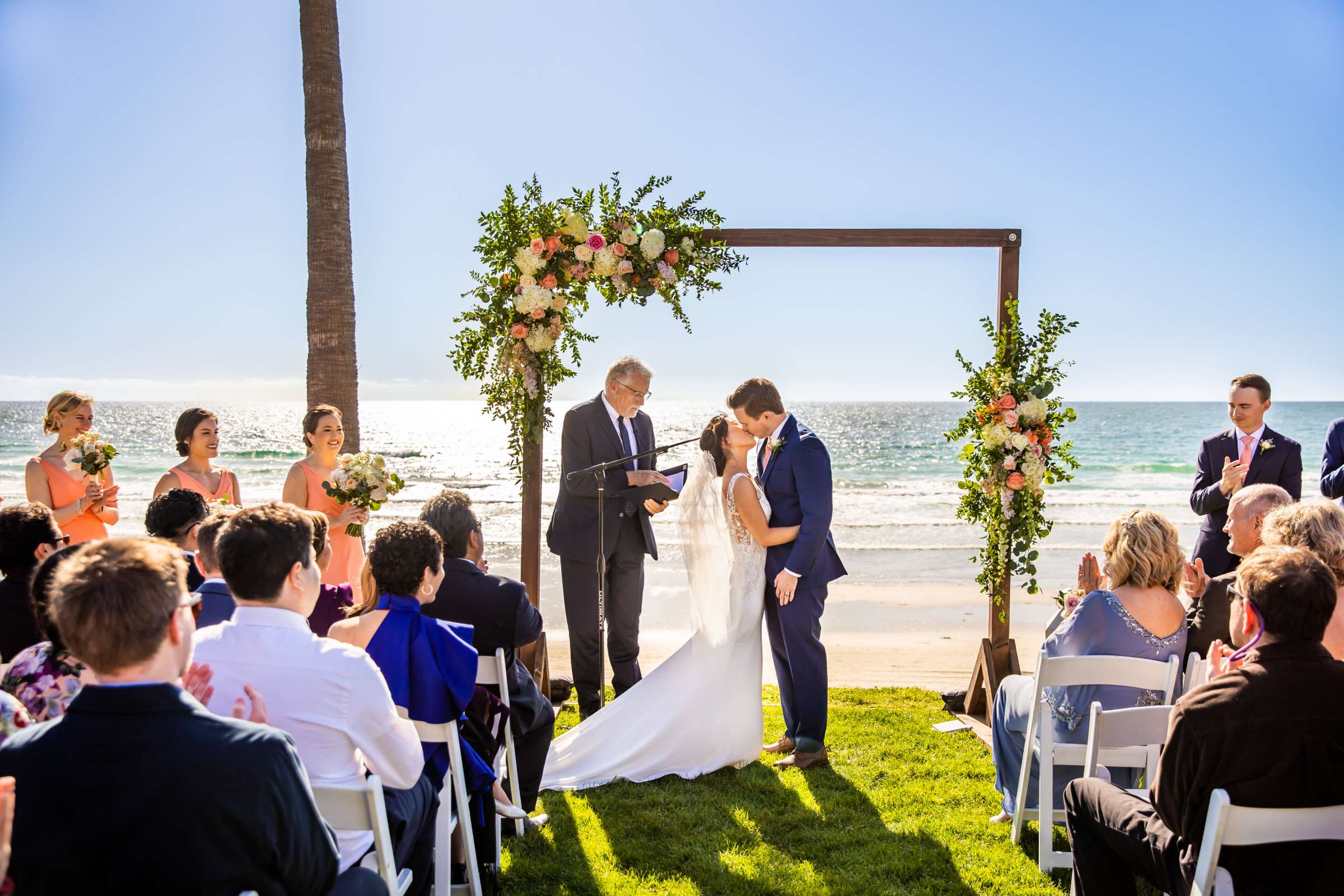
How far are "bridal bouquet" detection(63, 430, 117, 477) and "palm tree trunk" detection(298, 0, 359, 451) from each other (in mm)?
1267

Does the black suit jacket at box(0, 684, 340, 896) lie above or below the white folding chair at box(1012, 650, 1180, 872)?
above

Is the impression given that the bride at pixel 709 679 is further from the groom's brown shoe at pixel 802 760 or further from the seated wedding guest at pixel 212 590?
the seated wedding guest at pixel 212 590

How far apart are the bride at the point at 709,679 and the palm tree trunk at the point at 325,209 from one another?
107 inches

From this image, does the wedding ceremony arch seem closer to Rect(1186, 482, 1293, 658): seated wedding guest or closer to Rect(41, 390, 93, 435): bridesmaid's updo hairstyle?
Rect(1186, 482, 1293, 658): seated wedding guest

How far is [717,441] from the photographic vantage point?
4.84 meters

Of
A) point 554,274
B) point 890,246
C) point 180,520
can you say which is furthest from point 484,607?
point 890,246

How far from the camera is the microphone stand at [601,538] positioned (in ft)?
16.7

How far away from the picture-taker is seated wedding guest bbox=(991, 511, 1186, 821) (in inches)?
135

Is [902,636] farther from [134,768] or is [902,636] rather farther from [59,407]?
[134,768]

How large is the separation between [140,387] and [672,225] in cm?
4341

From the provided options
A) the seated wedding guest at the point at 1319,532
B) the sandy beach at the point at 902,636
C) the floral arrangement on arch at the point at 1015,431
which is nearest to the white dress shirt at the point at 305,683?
the seated wedding guest at the point at 1319,532

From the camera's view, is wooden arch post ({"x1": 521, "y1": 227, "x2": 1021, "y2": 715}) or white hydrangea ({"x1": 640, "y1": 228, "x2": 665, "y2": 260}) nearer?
white hydrangea ({"x1": 640, "y1": 228, "x2": 665, "y2": 260})

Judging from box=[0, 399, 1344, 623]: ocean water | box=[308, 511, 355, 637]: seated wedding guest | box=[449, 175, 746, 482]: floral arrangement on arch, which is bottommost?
box=[0, 399, 1344, 623]: ocean water

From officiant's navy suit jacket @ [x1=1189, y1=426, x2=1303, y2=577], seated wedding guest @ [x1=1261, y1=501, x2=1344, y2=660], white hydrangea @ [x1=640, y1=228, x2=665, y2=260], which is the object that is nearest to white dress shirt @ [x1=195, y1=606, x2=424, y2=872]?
seated wedding guest @ [x1=1261, y1=501, x2=1344, y2=660]
